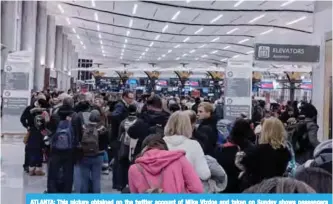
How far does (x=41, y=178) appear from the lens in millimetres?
9914

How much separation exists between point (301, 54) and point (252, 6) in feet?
44.1

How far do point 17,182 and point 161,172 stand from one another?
20.7 ft

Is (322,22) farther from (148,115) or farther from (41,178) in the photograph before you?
(41,178)

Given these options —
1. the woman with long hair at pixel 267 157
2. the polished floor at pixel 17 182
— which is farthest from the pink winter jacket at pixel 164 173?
the polished floor at pixel 17 182

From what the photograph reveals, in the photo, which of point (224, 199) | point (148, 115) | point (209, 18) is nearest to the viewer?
point (224, 199)

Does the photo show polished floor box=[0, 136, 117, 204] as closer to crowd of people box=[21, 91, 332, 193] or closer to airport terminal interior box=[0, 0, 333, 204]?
airport terminal interior box=[0, 0, 333, 204]

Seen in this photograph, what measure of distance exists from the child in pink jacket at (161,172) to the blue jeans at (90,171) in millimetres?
3912

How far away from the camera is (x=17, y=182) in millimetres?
9305

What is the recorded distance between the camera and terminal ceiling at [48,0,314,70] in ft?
78.1

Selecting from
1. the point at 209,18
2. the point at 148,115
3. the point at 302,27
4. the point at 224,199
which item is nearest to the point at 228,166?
the point at 148,115

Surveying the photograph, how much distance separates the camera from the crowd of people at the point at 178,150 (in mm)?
3502

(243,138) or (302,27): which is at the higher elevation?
(302,27)

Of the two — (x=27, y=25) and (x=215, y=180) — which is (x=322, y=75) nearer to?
(x=215, y=180)

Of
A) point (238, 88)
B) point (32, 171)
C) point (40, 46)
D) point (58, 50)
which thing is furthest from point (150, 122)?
point (58, 50)
